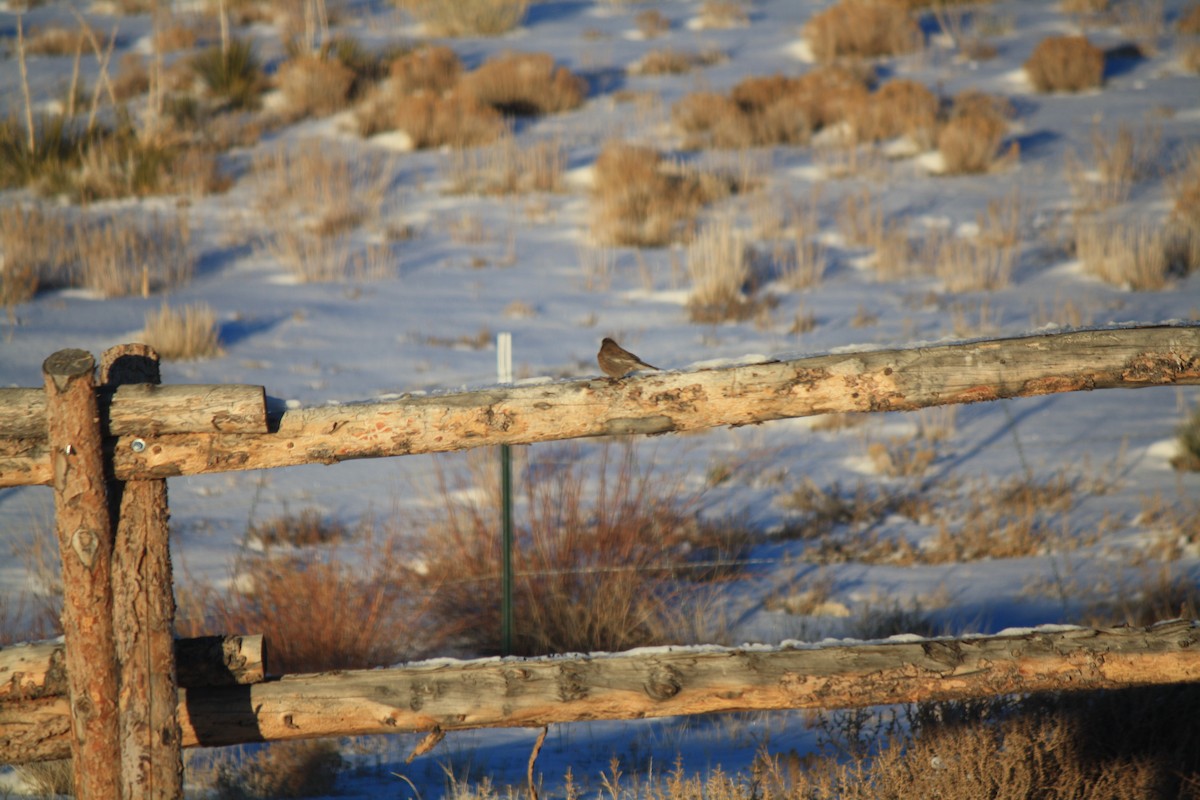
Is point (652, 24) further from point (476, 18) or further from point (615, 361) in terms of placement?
point (615, 361)

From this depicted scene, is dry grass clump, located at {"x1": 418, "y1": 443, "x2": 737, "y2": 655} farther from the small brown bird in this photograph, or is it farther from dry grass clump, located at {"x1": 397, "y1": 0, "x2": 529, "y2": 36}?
dry grass clump, located at {"x1": 397, "y1": 0, "x2": 529, "y2": 36}

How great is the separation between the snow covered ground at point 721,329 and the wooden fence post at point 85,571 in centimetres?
54

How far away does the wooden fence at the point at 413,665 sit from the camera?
8.39ft

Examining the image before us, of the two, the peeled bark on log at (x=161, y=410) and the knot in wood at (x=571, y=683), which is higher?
the peeled bark on log at (x=161, y=410)

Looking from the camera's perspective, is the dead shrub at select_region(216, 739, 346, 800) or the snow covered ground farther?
the snow covered ground

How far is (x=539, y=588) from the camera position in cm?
502

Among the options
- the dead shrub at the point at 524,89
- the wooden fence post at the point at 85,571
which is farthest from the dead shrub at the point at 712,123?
the wooden fence post at the point at 85,571

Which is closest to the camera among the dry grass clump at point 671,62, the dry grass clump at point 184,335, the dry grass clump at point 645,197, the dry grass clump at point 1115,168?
the dry grass clump at point 184,335

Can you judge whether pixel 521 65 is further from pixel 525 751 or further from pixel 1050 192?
pixel 525 751

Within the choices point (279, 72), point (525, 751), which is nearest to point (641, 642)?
point (525, 751)

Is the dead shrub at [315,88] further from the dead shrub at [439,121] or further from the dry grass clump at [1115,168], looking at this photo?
the dry grass clump at [1115,168]

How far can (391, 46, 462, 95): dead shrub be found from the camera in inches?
600

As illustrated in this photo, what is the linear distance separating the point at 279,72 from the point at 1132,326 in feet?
49.7

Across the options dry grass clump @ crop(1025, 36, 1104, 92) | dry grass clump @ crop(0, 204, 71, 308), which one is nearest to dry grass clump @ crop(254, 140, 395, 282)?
dry grass clump @ crop(0, 204, 71, 308)
